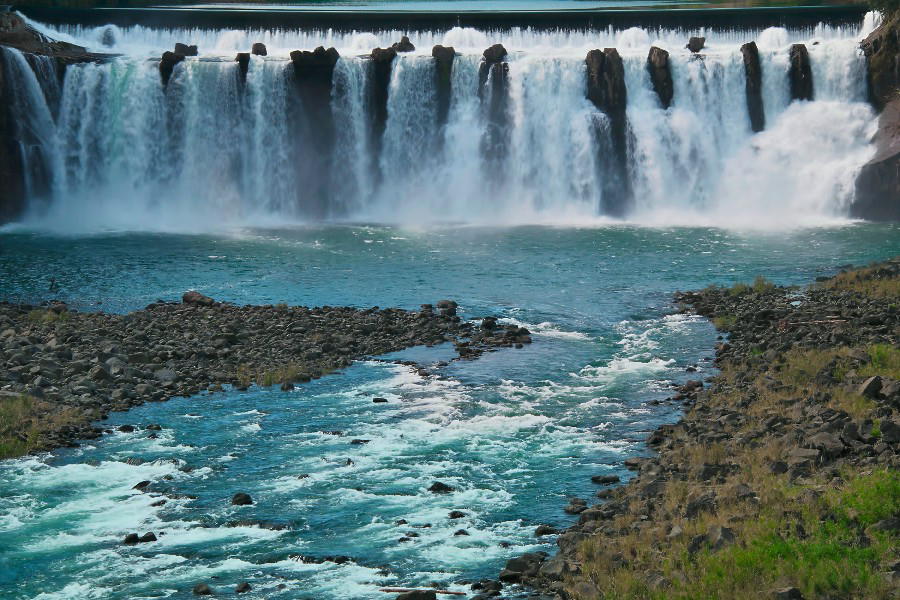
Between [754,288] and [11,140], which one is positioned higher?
[11,140]

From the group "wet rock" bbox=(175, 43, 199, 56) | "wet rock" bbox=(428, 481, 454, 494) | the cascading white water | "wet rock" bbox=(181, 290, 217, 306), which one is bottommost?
"wet rock" bbox=(428, 481, 454, 494)

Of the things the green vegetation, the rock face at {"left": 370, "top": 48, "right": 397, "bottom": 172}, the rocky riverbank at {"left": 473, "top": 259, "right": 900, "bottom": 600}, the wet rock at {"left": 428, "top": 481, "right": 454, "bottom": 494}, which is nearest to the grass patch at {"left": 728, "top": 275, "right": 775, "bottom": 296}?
the green vegetation

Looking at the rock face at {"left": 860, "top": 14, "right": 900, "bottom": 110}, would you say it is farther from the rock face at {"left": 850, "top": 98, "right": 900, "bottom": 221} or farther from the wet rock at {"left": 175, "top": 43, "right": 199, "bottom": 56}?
the wet rock at {"left": 175, "top": 43, "right": 199, "bottom": 56}

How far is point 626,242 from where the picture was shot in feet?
132

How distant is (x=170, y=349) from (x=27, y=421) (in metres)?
5.38

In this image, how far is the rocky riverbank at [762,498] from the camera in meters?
12.9

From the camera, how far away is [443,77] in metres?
48.3

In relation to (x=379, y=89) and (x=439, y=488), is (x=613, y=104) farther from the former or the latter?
(x=439, y=488)

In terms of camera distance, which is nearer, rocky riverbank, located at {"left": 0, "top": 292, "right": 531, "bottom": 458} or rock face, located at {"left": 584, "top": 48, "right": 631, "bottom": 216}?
rocky riverbank, located at {"left": 0, "top": 292, "right": 531, "bottom": 458}

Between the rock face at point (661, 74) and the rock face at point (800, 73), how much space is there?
4645 mm

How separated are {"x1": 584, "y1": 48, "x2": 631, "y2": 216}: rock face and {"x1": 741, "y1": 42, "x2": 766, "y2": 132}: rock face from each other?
4684 millimetres

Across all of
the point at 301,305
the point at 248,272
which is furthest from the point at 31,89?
the point at 301,305

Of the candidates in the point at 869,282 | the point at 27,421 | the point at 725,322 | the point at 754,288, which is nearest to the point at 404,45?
the point at 754,288

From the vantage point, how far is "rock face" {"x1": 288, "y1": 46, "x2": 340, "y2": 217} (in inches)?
1907
